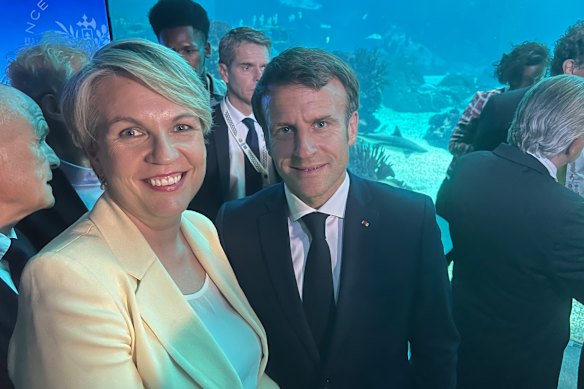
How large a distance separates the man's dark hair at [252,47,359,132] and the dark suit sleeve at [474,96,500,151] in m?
1.85

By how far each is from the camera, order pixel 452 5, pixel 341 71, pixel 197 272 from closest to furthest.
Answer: pixel 197 272
pixel 341 71
pixel 452 5

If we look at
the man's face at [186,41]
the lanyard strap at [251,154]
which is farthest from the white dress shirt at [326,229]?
the man's face at [186,41]

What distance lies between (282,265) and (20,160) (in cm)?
97

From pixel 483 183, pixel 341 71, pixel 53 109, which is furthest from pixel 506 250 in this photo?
pixel 53 109

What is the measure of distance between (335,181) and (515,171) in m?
1.02

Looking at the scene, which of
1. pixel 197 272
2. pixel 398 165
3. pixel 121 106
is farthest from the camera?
pixel 398 165

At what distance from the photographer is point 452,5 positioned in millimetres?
30250

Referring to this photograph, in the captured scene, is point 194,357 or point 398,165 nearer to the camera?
point 194,357

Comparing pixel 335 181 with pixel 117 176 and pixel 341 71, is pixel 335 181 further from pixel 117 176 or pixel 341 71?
pixel 117 176

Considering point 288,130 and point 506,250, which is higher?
point 288,130

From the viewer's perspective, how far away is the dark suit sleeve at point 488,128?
2.92 m

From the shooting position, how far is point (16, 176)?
4.42 ft

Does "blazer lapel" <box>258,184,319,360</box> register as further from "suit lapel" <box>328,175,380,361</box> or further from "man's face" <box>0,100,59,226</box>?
"man's face" <box>0,100,59,226</box>

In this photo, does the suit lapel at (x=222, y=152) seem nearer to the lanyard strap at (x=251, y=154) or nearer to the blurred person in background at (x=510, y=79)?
the lanyard strap at (x=251, y=154)
